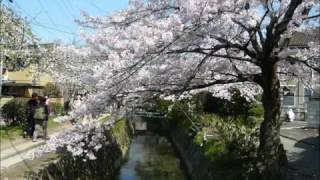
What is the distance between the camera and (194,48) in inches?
365

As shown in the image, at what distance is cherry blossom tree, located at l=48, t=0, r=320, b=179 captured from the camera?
848cm

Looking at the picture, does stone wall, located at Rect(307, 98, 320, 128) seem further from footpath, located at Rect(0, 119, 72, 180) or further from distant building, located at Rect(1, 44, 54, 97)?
distant building, located at Rect(1, 44, 54, 97)

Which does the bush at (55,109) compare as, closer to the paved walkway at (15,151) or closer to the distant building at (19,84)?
the paved walkway at (15,151)

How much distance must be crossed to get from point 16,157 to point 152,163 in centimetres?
1247

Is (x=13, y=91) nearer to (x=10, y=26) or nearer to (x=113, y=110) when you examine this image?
(x=10, y=26)

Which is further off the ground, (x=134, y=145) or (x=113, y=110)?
(x=113, y=110)

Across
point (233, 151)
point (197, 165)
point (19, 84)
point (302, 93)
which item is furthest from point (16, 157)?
point (19, 84)

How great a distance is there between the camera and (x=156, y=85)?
10453 mm

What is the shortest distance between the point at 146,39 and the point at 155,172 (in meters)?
15.4

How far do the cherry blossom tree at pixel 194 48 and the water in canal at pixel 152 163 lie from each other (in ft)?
35.0

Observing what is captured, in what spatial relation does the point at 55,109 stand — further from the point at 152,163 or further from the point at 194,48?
the point at 194,48

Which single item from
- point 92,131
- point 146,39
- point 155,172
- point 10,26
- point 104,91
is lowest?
point 155,172

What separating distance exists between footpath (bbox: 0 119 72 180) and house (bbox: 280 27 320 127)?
19.9 feet

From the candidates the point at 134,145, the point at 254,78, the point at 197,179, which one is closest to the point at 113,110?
the point at 254,78
